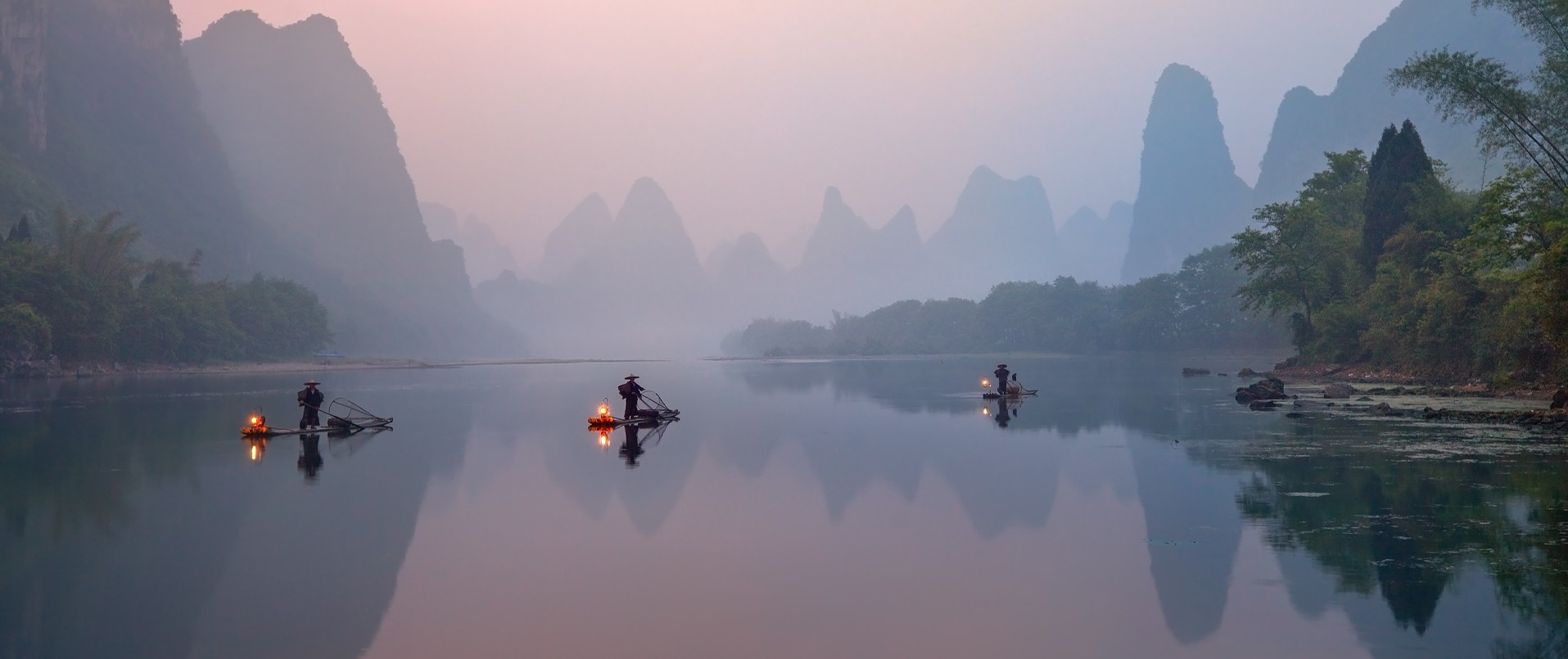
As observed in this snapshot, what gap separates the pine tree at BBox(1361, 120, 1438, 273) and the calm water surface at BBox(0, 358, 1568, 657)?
127ft

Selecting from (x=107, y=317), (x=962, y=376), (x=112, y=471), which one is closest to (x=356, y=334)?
(x=107, y=317)

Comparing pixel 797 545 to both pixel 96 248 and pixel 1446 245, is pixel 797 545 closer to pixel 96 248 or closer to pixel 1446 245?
pixel 1446 245

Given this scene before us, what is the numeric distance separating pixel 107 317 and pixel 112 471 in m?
77.1

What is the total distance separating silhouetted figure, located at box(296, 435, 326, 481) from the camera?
83.5 ft

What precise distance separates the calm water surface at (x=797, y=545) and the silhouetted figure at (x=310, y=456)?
24 centimetres

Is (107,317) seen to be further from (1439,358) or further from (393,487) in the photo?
(1439,358)

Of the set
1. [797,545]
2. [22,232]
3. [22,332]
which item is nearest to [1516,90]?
[797,545]

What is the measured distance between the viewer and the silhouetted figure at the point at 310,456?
25.4 metres

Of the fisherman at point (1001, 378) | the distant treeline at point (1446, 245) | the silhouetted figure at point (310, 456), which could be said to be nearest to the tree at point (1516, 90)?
the distant treeline at point (1446, 245)

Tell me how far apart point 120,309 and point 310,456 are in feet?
259

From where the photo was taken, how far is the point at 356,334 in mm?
193250

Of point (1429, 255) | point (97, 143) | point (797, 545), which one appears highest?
point (97, 143)

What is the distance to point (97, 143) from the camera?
552ft

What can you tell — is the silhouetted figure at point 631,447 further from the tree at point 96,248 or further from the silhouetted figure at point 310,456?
the tree at point 96,248
